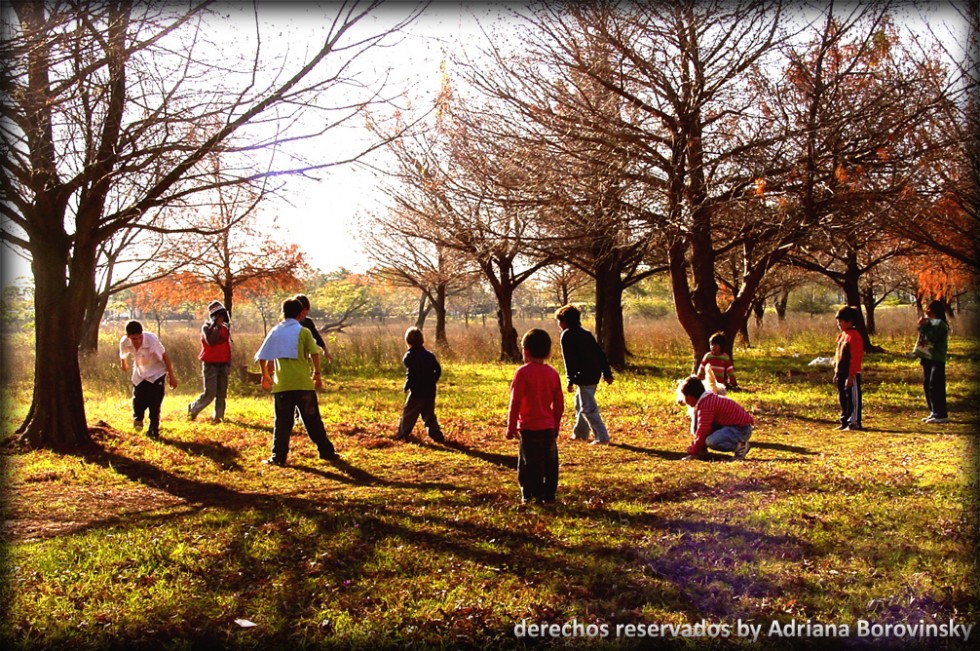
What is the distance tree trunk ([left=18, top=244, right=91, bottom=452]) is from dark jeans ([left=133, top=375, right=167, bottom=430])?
1.11 m

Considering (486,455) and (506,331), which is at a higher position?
(506,331)

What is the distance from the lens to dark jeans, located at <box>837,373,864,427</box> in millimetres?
10891

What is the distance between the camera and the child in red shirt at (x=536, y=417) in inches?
246

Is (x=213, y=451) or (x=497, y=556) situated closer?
(x=497, y=556)

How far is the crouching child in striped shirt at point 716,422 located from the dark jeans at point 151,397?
23.5ft

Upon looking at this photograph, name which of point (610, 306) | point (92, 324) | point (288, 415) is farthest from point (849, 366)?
point (92, 324)

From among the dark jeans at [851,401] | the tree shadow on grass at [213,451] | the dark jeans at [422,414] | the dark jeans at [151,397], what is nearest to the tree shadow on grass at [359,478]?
the tree shadow on grass at [213,451]

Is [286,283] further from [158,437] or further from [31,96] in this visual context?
[31,96]

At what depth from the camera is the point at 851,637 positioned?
12.1ft

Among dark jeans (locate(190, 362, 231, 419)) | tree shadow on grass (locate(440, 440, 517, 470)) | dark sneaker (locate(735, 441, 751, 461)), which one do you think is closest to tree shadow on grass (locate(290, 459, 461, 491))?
tree shadow on grass (locate(440, 440, 517, 470))

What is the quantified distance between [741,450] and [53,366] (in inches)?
330

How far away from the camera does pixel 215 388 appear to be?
467 inches

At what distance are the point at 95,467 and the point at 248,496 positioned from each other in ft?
8.08

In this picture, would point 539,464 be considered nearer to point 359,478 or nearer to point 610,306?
point 359,478
